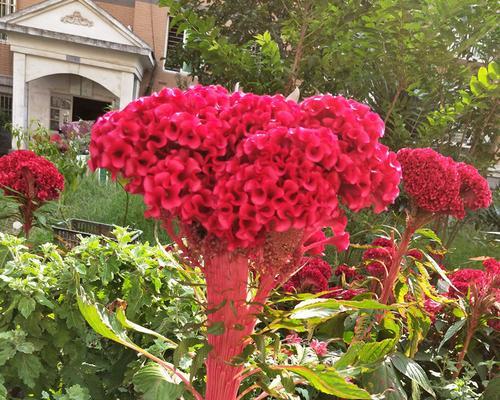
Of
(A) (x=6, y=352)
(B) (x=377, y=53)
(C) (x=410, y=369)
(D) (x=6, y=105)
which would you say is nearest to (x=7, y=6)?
(D) (x=6, y=105)

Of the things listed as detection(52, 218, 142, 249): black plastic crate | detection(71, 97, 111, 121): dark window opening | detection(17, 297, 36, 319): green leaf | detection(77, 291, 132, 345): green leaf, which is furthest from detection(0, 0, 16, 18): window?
detection(77, 291, 132, 345): green leaf

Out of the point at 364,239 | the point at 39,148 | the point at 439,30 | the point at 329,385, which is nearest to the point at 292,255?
the point at 329,385

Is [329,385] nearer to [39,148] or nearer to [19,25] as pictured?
[39,148]

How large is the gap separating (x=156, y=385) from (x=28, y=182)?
141 cm

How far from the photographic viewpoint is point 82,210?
4.27 meters

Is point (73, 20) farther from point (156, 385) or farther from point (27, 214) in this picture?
point (156, 385)

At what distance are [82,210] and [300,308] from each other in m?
3.71

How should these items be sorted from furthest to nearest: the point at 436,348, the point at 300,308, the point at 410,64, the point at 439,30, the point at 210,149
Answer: the point at 410,64
the point at 439,30
the point at 436,348
the point at 300,308
the point at 210,149

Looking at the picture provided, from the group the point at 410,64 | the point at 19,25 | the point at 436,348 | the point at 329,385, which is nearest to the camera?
the point at 329,385

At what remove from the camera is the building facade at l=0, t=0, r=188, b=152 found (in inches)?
417

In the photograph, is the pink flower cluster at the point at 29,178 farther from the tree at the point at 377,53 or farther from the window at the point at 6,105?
the window at the point at 6,105

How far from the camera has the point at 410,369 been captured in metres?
1.33

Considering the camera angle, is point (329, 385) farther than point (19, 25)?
No

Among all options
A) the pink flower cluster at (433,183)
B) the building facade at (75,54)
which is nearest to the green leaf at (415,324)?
the pink flower cluster at (433,183)
